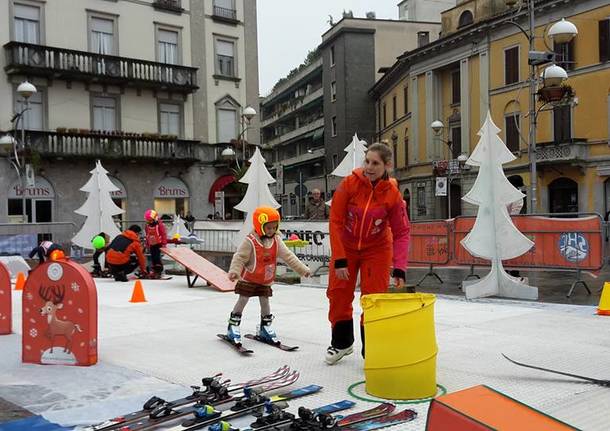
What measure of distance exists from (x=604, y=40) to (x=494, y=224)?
27.1 meters

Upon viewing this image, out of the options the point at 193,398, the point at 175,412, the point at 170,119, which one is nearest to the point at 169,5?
the point at 170,119

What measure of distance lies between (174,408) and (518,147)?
35895 millimetres

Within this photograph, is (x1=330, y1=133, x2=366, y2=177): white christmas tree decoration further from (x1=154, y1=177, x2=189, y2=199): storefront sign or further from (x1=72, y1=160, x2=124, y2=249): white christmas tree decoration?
(x1=154, y1=177, x2=189, y2=199): storefront sign

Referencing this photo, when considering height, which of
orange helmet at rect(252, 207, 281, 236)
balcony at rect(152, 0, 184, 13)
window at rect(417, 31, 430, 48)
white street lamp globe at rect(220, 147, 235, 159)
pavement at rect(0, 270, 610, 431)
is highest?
window at rect(417, 31, 430, 48)

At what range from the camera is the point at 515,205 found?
42.5 feet

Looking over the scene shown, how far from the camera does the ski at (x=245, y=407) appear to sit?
414 centimetres

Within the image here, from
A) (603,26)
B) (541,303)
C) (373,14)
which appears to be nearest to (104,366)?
(541,303)

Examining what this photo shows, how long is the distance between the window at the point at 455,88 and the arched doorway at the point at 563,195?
10.3 meters

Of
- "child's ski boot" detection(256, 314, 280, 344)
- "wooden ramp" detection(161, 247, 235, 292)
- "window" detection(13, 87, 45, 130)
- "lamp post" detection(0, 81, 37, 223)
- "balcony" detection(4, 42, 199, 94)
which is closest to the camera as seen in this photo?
"child's ski boot" detection(256, 314, 280, 344)

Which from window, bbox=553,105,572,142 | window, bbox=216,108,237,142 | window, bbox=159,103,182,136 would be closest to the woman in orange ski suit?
window, bbox=159,103,182,136

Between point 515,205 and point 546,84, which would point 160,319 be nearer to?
point 515,205

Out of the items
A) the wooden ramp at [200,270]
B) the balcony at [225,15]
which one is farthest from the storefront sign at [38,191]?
the wooden ramp at [200,270]

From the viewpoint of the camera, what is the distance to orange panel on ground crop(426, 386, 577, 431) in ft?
7.86

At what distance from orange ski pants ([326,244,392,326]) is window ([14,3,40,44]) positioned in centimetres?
2869
